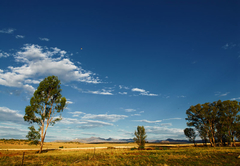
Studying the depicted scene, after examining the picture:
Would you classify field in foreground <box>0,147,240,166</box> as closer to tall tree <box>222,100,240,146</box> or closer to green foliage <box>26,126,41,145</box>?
green foliage <box>26,126,41,145</box>

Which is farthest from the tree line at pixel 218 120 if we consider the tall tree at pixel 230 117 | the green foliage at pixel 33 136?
the green foliage at pixel 33 136

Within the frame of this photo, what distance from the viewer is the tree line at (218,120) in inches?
1964

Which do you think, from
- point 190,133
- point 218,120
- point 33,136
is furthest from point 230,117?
point 33,136

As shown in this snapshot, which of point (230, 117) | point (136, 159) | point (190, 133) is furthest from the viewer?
point (190, 133)

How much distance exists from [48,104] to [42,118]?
399 centimetres

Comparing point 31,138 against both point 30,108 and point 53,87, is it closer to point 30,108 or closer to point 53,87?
point 30,108

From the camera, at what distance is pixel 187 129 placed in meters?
72.4

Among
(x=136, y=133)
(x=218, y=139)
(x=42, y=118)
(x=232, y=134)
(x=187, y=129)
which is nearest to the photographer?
(x=42, y=118)

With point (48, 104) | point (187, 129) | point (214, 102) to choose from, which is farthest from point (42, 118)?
point (187, 129)

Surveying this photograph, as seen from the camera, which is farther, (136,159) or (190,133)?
(190,133)

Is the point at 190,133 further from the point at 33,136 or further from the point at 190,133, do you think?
the point at 33,136

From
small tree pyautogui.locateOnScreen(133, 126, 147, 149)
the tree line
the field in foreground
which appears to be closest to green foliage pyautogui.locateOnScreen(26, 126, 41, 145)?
the field in foreground

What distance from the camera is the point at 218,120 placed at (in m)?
53.8

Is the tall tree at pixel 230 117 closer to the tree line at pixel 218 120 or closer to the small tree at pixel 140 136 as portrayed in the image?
the tree line at pixel 218 120
